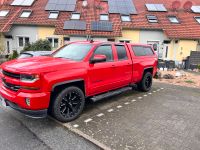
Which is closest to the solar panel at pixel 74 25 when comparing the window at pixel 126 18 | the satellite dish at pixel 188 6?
the window at pixel 126 18

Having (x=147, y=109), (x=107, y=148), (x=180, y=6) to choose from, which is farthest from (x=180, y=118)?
(x=180, y=6)

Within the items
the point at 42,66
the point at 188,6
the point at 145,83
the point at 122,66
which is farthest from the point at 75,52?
the point at 188,6

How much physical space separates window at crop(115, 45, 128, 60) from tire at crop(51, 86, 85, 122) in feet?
6.46

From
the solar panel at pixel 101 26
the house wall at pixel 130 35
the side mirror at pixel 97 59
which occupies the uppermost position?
the solar panel at pixel 101 26

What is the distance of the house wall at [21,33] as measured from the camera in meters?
18.8

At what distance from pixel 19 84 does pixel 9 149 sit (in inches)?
50.5

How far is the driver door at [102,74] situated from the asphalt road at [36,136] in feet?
4.61

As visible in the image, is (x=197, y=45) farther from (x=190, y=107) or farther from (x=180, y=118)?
(x=180, y=118)

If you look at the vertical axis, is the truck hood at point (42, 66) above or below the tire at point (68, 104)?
above

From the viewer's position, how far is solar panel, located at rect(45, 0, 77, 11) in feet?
64.3

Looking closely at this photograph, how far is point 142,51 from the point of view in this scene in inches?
288

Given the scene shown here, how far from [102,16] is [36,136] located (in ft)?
56.1

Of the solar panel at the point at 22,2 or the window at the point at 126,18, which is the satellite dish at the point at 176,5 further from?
the solar panel at the point at 22,2

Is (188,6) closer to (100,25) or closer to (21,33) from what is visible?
(100,25)
